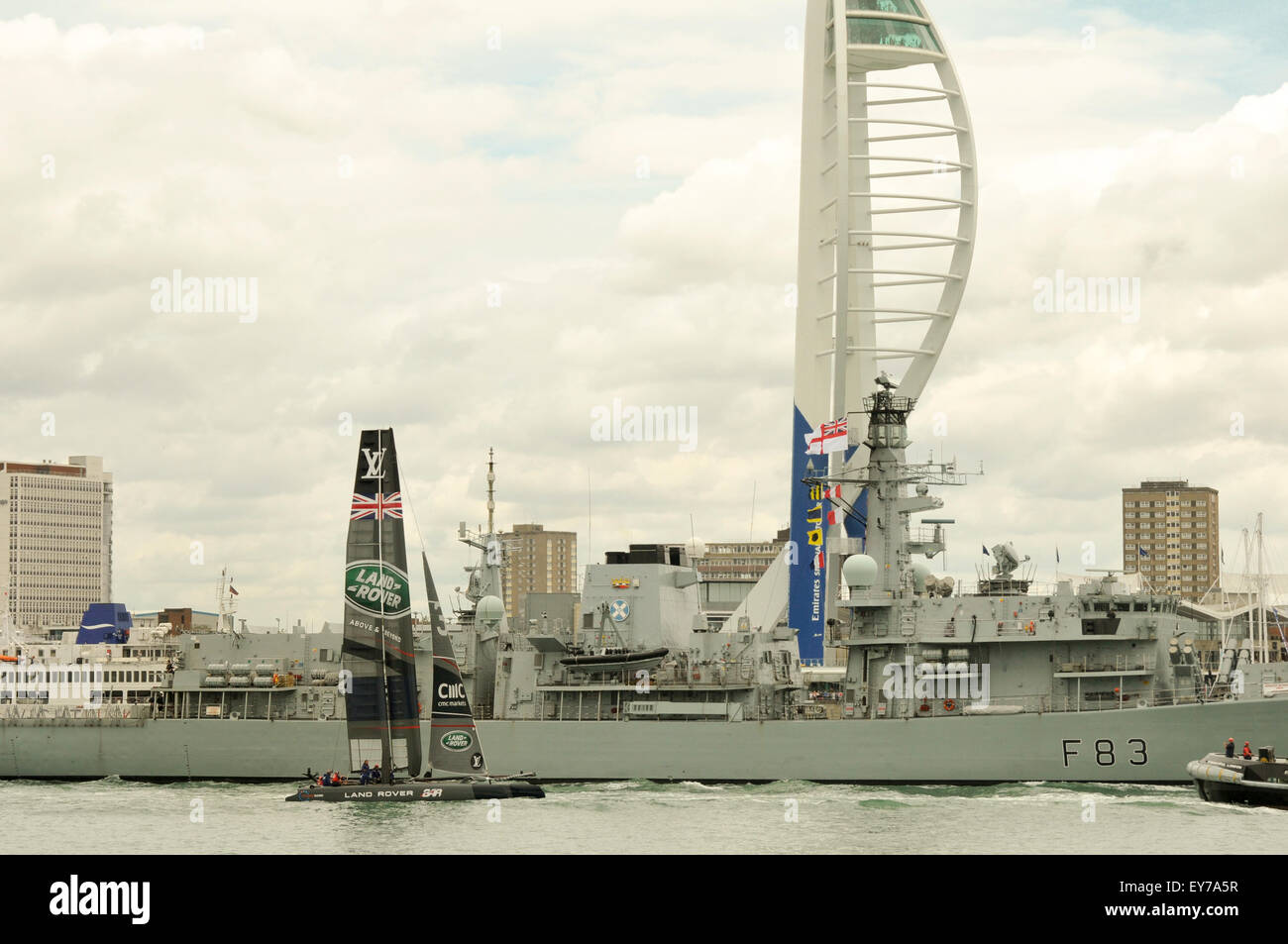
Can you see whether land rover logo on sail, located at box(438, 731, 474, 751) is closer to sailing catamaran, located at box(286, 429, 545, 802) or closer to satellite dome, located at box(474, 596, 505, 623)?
sailing catamaran, located at box(286, 429, 545, 802)

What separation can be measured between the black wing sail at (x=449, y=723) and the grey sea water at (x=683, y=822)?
50.4 inches

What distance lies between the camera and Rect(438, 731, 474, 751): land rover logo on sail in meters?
37.2

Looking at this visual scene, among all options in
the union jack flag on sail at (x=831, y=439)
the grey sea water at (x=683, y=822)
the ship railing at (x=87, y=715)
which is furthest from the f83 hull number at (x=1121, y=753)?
the ship railing at (x=87, y=715)

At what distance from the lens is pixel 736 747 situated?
128 feet

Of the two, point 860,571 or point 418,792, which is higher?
point 860,571

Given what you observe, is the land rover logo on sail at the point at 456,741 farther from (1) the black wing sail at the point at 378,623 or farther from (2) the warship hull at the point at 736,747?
(2) the warship hull at the point at 736,747

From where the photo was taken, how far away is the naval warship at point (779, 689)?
122ft

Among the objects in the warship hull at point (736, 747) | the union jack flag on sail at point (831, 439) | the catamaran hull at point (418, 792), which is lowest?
the catamaran hull at point (418, 792)

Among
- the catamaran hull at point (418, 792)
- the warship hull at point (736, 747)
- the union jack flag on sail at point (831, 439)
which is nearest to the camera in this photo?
the catamaran hull at point (418, 792)

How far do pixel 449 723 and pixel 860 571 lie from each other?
36.0ft

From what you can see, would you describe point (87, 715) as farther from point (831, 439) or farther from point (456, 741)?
point (831, 439)
